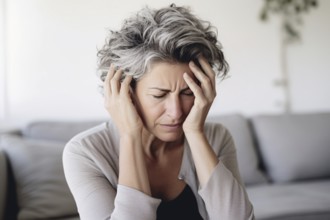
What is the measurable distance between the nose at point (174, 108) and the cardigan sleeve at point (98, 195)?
213 mm

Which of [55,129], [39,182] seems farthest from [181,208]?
[55,129]

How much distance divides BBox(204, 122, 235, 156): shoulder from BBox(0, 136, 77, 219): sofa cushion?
73 cm

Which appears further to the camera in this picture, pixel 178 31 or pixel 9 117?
pixel 9 117

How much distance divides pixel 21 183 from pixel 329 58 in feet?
7.11

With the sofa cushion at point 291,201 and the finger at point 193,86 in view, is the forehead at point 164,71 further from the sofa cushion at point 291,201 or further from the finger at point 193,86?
the sofa cushion at point 291,201

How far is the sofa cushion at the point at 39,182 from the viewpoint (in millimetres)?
1669

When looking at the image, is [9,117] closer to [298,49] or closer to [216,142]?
[216,142]

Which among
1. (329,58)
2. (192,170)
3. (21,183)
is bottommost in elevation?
(21,183)

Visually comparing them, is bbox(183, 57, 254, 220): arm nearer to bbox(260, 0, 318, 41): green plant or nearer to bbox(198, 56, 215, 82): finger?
bbox(198, 56, 215, 82): finger

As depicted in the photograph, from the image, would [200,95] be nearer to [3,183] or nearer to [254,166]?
[3,183]

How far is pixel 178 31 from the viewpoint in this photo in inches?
41.0

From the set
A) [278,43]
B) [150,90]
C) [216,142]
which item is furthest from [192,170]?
[278,43]

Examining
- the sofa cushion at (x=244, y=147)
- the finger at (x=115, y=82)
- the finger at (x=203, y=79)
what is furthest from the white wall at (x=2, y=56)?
the finger at (x=203, y=79)

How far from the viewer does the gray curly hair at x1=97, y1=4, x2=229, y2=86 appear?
1.04 metres
